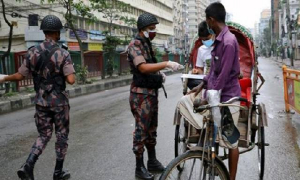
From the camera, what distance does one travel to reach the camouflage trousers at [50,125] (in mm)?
4109

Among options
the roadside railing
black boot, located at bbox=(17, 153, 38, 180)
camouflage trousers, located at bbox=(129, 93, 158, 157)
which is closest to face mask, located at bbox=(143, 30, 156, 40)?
camouflage trousers, located at bbox=(129, 93, 158, 157)

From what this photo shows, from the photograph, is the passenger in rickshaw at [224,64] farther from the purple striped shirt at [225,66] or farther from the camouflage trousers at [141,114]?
the camouflage trousers at [141,114]

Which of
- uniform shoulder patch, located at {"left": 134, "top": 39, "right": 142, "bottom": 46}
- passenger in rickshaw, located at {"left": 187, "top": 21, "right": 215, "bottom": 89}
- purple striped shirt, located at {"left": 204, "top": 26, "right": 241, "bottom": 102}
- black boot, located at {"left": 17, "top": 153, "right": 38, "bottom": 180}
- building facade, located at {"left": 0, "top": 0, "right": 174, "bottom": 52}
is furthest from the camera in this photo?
building facade, located at {"left": 0, "top": 0, "right": 174, "bottom": 52}

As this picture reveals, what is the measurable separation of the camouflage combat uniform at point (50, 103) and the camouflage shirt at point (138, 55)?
0.68 meters

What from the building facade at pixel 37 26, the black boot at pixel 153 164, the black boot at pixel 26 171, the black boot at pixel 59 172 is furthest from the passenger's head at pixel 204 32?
the building facade at pixel 37 26

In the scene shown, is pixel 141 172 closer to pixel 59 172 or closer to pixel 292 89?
pixel 59 172

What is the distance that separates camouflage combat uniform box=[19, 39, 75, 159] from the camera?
4043 millimetres

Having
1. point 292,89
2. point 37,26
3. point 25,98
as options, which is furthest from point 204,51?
point 37,26

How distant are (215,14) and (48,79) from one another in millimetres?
1935

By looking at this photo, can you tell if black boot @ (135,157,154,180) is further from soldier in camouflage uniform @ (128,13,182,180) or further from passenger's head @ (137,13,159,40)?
passenger's head @ (137,13,159,40)

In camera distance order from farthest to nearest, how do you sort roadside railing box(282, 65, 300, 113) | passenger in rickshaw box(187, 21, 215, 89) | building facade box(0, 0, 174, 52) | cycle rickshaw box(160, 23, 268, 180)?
building facade box(0, 0, 174, 52)
roadside railing box(282, 65, 300, 113)
passenger in rickshaw box(187, 21, 215, 89)
cycle rickshaw box(160, 23, 268, 180)

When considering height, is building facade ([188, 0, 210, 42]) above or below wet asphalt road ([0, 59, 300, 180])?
above

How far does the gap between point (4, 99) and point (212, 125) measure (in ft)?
34.2

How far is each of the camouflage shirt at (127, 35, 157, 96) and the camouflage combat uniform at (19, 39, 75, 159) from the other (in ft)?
2.25
